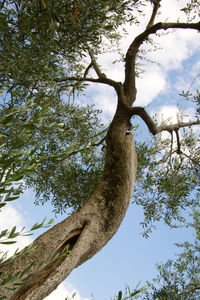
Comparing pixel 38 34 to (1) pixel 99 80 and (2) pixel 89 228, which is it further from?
(1) pixel 99 80

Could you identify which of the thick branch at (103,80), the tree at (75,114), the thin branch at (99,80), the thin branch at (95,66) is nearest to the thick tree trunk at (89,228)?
the tree at (75,114)

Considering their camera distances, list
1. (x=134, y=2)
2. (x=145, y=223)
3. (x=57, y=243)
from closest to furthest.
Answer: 1. (x=57, y=243)
2. (x=134, y=2)
3. (x=145, y=223)

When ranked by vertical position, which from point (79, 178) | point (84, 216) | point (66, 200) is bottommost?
point (84, 216)

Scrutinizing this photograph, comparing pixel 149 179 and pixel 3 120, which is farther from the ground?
pixel 149 179

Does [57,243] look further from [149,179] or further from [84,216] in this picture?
[149,179]

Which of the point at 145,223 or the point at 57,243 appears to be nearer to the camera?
the point at 57,243

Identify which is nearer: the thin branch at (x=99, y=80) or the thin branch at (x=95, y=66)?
the thin branch at (x=99, y=80)

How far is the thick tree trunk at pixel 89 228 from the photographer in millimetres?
3873

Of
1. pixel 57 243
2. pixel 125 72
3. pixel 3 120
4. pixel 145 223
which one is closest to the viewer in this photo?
pixel 3 120

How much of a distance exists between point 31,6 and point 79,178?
5455mm

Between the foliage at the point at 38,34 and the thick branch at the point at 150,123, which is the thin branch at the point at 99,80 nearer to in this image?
the thick branch at the point at 150,123

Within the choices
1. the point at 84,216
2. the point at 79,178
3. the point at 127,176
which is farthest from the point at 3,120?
the point at 79,178

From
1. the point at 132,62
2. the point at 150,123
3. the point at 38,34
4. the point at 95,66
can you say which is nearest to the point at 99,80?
the point at 95,66

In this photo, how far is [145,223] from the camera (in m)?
8.27
